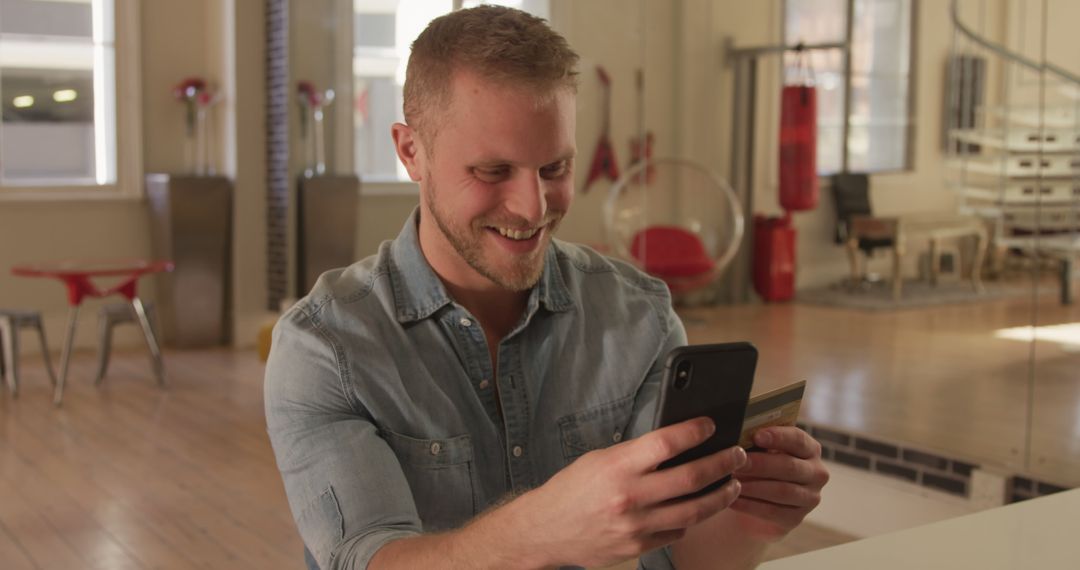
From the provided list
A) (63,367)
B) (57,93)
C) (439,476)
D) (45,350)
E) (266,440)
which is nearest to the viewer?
A: (439,476)

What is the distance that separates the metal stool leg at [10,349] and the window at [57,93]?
51.0 inches

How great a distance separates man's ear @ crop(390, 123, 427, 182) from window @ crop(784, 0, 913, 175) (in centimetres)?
264

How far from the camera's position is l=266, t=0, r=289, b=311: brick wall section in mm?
6664

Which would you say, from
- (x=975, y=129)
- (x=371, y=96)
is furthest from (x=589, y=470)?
(x=371, y=96)

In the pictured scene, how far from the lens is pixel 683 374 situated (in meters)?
0.90

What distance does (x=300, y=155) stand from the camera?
6.62 m

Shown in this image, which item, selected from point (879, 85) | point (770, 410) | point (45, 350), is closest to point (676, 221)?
point (879, 85)

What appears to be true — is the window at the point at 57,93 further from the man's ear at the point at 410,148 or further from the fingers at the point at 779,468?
the fingers at the point at 779,468

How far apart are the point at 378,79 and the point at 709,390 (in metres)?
5.30

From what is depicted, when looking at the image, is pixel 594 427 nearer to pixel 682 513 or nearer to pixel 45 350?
pixel 682 513

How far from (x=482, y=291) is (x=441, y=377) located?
4.6 inches

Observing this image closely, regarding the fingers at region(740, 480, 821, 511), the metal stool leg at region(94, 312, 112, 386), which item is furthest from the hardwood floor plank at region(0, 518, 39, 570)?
the fingers at region(740, 480, 821, 511)

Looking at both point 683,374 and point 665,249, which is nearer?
point 683,374

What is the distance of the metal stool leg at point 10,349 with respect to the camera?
5.53m
